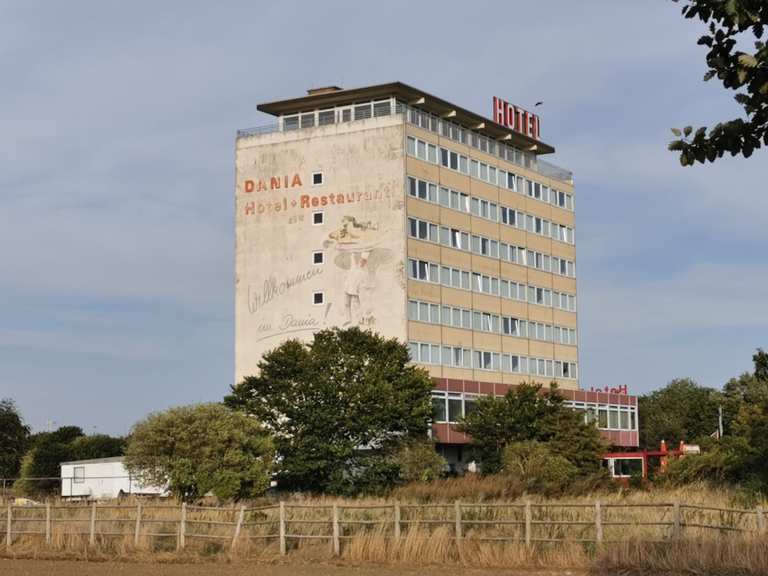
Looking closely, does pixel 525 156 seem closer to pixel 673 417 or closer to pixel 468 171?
pixel 468 171

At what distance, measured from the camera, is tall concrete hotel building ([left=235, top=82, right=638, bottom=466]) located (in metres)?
95.6

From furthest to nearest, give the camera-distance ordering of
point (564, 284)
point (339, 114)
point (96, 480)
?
Result: point (564, 284) < point (339, 114) < point (96, 480)

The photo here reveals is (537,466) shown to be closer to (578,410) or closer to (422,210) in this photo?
(578,410)

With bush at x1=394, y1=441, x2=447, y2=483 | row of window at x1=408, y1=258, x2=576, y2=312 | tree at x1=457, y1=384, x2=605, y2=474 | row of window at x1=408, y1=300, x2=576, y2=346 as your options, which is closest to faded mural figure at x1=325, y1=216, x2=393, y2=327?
row of window at x1=408, y1=258, x2=576, y2=312

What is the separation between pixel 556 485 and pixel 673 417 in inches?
3028

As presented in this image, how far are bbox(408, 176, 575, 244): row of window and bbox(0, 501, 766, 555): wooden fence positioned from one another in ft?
173

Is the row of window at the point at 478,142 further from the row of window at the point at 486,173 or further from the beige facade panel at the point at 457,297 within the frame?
the beige facade panel at the point at 457,297

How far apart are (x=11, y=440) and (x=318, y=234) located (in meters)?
34.6

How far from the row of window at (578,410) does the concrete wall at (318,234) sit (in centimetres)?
593

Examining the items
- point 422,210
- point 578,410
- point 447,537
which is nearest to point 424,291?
point 422,210

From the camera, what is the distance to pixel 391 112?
321ft

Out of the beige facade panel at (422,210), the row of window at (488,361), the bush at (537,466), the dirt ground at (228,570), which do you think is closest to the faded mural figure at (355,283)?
the beige facade panel at (422,210)

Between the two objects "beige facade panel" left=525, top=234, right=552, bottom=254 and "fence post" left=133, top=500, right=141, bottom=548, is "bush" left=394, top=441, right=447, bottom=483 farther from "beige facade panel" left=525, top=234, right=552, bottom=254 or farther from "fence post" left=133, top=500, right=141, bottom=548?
"beige facade panel" left=525, top=234, right=552, bottom=254

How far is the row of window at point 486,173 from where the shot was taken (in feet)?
320
